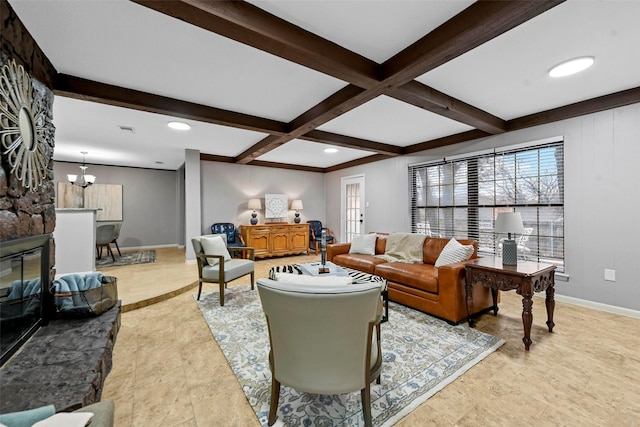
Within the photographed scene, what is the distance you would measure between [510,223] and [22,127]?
3893mm

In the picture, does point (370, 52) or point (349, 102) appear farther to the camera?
point (349, 102)

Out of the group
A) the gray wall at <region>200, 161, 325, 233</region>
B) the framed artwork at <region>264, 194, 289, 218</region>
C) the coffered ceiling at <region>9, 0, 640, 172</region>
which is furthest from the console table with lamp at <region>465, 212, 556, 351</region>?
the gray wall at <region>200, 161, 325, 233</region>

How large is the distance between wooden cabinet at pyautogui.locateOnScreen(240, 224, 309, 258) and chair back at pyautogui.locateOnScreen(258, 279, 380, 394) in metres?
4.72

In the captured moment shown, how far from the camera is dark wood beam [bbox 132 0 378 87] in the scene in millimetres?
1502

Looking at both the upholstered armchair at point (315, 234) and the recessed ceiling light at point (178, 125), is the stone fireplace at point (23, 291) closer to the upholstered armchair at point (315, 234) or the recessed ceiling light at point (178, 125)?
the recessed ceiling light at point (178, 125)

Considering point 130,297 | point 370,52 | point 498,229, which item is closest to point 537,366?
point 498,229

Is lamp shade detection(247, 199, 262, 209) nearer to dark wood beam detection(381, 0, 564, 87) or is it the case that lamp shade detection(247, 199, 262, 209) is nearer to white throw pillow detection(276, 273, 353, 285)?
white throw pillow detection(276, 273, 353, 285)

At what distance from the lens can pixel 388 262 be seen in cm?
360

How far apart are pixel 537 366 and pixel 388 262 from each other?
1817mm

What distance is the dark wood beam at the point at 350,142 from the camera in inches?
167

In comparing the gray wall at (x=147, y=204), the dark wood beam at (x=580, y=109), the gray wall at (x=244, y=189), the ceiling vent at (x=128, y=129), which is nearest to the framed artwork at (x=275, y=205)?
the gray wall at (x=244, y=189)

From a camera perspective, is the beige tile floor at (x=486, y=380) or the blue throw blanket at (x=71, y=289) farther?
the blue throw blanket at (x=71, y=289)

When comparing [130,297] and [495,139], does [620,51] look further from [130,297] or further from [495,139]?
[130,297]

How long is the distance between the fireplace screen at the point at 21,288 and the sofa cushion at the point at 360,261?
10.2 ft
